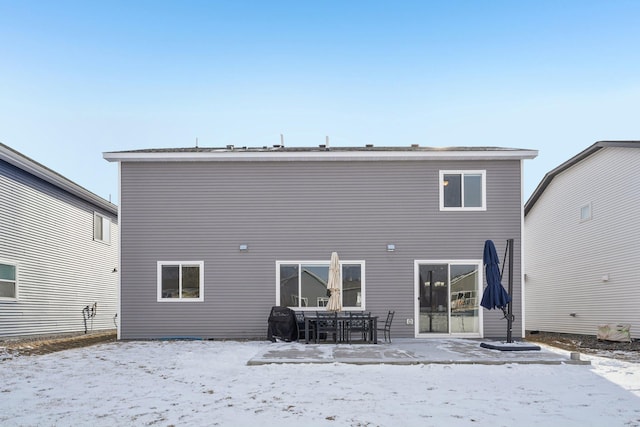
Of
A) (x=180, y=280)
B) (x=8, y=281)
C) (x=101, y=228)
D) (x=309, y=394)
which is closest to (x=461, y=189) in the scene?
(x=180, y=280)

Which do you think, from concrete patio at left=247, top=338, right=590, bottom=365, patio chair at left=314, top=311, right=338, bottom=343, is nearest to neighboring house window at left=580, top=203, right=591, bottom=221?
concrete patio at left=247, top=338, right=590, bottom=365

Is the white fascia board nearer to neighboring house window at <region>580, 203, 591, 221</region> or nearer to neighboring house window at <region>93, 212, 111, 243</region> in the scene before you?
neighboring house window at <region>580, 203, 591, 221</region>

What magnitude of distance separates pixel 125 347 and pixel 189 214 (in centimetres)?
331

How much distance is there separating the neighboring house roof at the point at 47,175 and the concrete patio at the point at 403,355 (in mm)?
7315

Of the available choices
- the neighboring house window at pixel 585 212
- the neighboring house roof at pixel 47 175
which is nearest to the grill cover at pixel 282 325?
the neighboring house roof at pixel 47 175

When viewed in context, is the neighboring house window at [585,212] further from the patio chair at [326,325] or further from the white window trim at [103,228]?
the white window trim at [103,228]

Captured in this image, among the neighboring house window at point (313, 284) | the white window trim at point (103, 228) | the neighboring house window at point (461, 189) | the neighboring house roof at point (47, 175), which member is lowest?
the neighboring house window at point (313, 284)

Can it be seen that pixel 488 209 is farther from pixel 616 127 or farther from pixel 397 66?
pixel 616 127

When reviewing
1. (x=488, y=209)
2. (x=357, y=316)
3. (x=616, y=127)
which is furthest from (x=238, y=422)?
(x=616, y=127)

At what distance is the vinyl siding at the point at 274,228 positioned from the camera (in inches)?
513

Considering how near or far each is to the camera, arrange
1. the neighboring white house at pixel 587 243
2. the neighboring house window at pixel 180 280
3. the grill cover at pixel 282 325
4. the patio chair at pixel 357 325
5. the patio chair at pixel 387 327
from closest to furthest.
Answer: the patio chair at pixel 357 325
the patio chair at pixel 387 327
the grill cover at pixel 282 325
the neighboring house window at pixel 180 280
the neighboring white house at pixel 587 243

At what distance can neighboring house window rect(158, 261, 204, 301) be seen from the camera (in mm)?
13125

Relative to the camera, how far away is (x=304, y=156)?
43.3 feet

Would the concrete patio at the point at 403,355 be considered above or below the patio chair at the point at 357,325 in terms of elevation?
below
